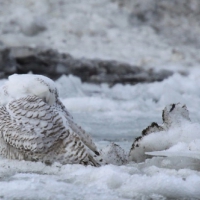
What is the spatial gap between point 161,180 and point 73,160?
548mm

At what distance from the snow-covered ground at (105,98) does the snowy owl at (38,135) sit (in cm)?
6

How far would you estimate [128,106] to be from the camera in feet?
20.5

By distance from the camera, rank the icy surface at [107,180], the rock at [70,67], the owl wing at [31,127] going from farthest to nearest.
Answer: the rock at [70,67] < the owl wing at [31,127] < the icy surface at [107,180]

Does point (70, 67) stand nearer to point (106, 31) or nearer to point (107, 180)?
point (106, 31)

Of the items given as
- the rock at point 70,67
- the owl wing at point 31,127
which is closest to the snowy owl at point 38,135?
the owl wing at point 31,127

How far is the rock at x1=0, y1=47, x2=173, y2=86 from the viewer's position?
29.5 feet

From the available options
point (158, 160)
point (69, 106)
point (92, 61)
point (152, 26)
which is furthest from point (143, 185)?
point (152, 26)

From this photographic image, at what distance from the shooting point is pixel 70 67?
935cm

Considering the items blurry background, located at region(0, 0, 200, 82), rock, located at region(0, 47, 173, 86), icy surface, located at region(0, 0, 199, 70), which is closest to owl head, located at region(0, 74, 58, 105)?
rock, located at region(0, 47, 173, 86)

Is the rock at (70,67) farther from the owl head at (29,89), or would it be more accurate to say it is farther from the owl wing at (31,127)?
the owl wing at (31,127)

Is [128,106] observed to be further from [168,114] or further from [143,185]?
[143,185]

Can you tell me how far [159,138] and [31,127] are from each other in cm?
67

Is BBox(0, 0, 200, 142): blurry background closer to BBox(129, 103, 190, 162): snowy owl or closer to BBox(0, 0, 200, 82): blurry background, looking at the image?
BBox(0, 0, 200, 82): blurry background

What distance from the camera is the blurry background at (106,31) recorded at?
9.77 m
